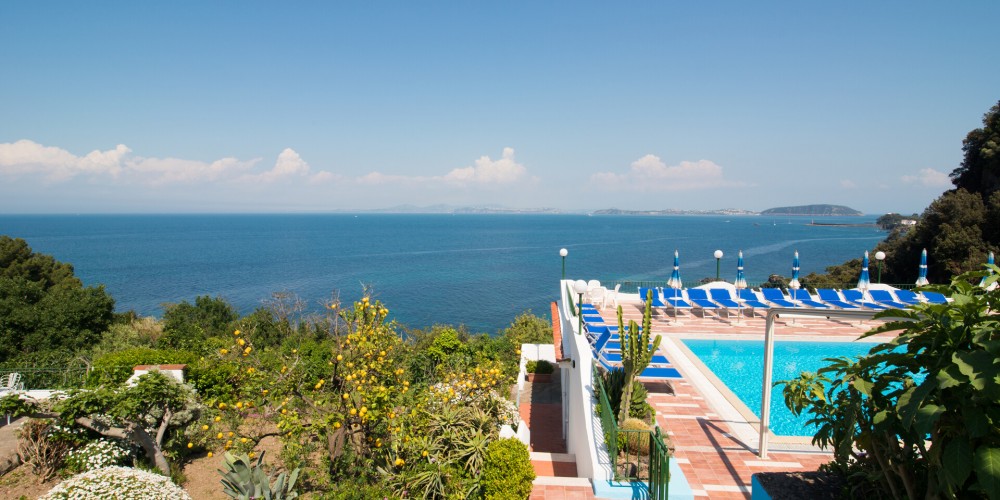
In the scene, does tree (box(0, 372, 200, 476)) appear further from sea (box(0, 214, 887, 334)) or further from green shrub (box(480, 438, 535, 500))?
sea (box(0, 214, 887, 334))

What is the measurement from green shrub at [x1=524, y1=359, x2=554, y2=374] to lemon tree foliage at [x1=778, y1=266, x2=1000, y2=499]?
9740mm

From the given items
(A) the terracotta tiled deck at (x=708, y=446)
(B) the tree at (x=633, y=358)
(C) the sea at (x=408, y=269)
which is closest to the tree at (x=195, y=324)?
(C) the sea at (x=408, y=269)

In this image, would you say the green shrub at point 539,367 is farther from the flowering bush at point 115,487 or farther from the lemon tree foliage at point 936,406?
the lemon tree foliage at point 936,406

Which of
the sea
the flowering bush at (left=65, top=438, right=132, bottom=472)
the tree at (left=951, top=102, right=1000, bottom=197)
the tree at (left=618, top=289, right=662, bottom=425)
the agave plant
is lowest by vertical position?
the sea

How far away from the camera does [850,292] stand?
16156mm

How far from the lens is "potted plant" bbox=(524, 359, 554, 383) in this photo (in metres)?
13.7

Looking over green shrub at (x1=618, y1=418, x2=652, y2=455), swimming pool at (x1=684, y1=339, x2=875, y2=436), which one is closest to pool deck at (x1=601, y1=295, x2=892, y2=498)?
swimming pool at (x1=684, y1=339, x2=875, y2=436)

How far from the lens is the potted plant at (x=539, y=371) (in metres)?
13.7

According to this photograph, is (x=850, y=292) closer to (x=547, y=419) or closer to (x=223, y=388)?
(x=547, y=419)

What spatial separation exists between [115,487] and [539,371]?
9911 millimetres

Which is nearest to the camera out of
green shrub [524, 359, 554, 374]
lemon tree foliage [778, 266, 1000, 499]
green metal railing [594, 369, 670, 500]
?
lemon tree foliage [778, 266, 1000, 499]

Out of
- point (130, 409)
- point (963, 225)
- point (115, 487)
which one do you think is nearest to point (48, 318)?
point (130, 409)

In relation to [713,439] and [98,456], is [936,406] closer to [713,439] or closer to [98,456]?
[713,439]

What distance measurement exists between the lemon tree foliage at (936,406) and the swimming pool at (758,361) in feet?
14.3
